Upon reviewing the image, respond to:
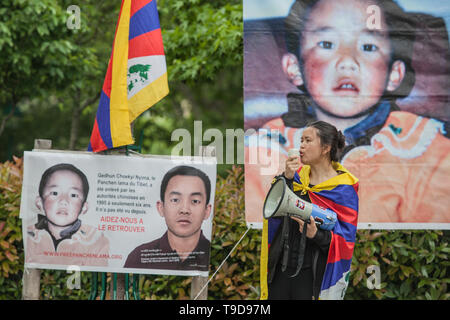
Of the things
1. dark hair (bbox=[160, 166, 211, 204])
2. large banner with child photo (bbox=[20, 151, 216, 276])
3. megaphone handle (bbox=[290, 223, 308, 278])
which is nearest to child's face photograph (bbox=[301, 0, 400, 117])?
dark hair (bbox=[160, 166, 211, 204])

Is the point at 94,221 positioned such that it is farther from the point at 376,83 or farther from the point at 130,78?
the point at 376,83

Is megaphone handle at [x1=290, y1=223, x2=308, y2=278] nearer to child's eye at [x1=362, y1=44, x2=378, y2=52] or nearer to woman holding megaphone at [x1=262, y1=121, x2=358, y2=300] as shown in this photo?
woman holding megaphone at [x1=262, y1=121, x2=358, y2=300]

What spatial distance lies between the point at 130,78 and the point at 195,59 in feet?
7.62

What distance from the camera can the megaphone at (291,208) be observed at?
4098mm

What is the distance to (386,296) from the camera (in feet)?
20.3

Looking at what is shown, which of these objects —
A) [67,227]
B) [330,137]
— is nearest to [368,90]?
[330,137]

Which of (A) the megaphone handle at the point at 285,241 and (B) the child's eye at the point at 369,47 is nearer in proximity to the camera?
(A) the megaphone handle at the point at 285,241

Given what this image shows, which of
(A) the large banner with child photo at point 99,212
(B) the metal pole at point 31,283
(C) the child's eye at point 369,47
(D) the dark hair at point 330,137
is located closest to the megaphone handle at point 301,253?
(D) the dark hair at point 330,137

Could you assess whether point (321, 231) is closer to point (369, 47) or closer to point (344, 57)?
point (344, 57)

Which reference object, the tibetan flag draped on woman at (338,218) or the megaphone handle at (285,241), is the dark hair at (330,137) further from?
the megaphone handle at (285,241)

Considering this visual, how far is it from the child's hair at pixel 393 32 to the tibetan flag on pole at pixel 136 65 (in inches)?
56.6

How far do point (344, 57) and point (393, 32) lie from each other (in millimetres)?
560

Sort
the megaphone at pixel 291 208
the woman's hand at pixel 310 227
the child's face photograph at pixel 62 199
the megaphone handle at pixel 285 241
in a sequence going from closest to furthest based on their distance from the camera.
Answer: the megaphone at pixel 291 208, the woman's hand at pixel 310 227, the megaphone handle at pixel 285 241, the child's face photograph at pixel 62 199

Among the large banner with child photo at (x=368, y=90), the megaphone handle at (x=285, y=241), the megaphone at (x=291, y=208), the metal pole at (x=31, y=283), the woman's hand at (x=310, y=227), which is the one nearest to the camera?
the megaphone at (x=291, y=208)
